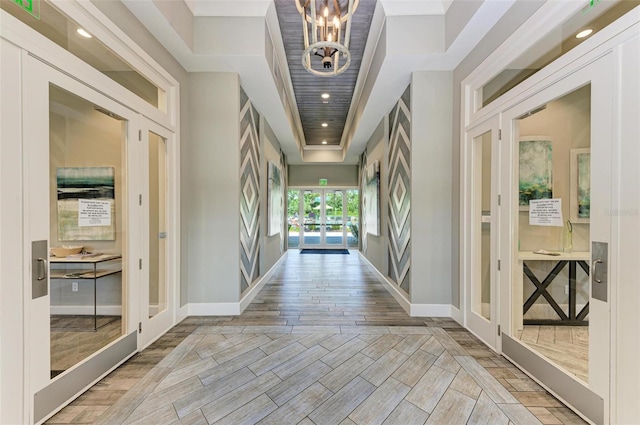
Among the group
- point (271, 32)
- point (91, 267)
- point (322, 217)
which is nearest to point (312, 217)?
point (322, 217)

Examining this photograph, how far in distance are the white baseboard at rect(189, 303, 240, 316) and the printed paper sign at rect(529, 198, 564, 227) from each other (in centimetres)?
327

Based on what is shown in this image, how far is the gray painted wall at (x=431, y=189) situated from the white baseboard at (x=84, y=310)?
323 cm

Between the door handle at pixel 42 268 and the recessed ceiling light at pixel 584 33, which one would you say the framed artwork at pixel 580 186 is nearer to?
the recessed ceiling light at pixel 584 33

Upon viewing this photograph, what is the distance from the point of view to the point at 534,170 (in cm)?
221

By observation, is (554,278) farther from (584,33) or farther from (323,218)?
(323,218)

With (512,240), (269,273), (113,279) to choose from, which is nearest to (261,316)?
(113,279)

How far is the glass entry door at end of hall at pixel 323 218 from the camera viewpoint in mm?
9320

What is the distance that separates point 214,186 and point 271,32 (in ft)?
6.77

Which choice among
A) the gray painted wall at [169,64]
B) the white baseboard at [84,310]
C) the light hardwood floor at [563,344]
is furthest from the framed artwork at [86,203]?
the light hardwood floor at [563,344]

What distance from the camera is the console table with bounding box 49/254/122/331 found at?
77.4 inches

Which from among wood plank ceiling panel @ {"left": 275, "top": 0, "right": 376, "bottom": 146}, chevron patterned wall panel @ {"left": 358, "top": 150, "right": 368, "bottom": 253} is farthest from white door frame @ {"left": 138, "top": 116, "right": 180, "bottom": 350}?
chevron patterned wall panel @ {"left": 358, "top": 150, "right": 368, "bottom": 253}

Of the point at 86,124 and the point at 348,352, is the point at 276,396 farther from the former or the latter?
the point at 86,124

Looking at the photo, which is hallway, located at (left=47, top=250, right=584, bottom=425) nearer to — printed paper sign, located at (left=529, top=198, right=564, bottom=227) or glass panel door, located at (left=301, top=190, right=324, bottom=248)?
printed paper sign, located at (left=529, top=198, right=564, bottom=227)

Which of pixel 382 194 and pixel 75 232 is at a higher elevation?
pixel 382 194
